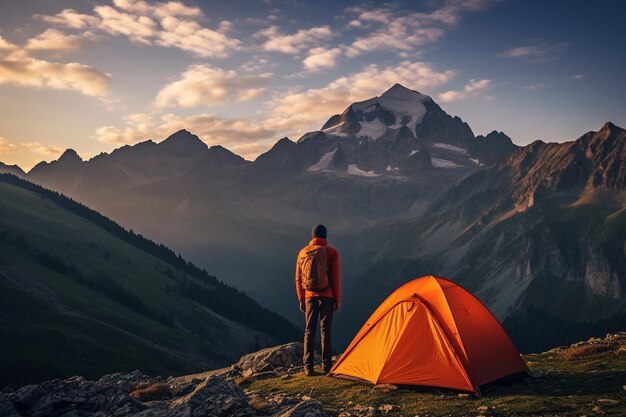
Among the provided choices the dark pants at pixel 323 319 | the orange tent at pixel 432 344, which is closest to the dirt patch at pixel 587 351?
the orange tent at pixel 432 344

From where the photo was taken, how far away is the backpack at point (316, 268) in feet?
67.1

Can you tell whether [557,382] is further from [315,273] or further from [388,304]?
[315,273]

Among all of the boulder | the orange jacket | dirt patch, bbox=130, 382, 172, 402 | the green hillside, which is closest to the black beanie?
the orange jacket

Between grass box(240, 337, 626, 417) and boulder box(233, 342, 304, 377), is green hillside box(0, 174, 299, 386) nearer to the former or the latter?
boulder box(233, 342, 304, 377)

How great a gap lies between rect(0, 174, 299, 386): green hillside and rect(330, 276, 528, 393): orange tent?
63654 millimetres

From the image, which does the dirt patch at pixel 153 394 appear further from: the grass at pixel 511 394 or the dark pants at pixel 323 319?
the dark pants at pixel 323 319

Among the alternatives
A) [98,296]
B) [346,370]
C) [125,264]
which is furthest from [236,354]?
[346,370]

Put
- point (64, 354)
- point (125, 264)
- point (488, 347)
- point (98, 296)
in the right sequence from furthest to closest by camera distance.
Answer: point (125, 264)
point (98, 296)
point (64, 354)
point (488, 347)

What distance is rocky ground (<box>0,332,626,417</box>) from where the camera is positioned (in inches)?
593

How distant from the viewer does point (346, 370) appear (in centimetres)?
2041

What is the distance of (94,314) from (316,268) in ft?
385

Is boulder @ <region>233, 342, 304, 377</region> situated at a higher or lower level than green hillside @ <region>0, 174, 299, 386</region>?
higher

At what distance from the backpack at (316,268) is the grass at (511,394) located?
382cm

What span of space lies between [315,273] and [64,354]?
3160 inches
